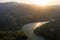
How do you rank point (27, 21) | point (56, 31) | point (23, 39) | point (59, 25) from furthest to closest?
point (27, 21), point (59, 25), point (56, 31), point (23, 39)

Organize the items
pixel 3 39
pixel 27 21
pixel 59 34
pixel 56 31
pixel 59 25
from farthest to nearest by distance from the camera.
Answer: pixel 27 21, pixel 59 25, pixel 56 31, pixel 59 34, pixel 3 39

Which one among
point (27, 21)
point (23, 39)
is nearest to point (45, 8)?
point (27, 21)

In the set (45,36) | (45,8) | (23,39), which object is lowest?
(45,8)

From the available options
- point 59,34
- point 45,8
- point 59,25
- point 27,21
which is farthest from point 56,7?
point 59,34

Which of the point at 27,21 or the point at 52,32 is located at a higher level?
the point at 52,32

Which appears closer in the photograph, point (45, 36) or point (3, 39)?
point (3, 39)

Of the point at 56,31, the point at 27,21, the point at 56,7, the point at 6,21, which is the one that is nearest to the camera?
the point at 56,31

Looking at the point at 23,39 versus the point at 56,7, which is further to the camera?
the point at 56,7

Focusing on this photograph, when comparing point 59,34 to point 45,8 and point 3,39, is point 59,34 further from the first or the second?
point 45,8

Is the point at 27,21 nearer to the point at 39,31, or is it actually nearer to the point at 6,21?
the point at 6,21
